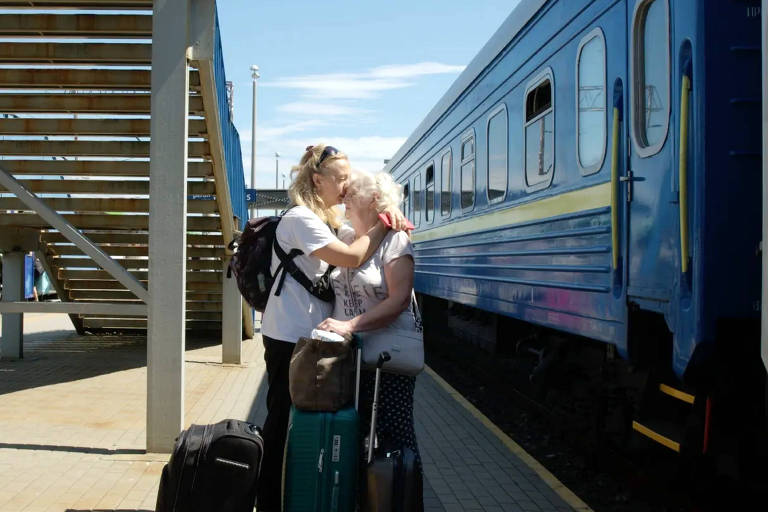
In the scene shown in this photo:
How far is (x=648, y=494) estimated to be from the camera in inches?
220

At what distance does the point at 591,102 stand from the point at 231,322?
6305mm

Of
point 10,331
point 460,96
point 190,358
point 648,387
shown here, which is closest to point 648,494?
point 648,387

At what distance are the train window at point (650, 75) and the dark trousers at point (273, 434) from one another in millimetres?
2280

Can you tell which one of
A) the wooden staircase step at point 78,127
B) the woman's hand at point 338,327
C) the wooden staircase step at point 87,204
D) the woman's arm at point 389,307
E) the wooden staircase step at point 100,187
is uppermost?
the wooden staircase step at point 78,127

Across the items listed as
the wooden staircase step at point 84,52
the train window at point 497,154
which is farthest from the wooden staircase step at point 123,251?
the train window at point 497,154

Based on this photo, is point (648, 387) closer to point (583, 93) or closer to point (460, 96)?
point (583, 93)

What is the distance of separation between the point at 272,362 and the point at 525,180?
382 cm

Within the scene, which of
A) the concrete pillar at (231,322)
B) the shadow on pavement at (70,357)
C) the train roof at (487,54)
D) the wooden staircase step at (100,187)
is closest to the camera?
the train roof at (487,54)

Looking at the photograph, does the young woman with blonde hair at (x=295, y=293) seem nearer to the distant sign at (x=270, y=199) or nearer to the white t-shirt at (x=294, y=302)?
the white t-shirt at (x=294, y=302)

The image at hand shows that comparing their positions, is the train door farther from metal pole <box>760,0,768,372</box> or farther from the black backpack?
the black backpack

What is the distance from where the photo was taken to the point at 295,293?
3.77 meters

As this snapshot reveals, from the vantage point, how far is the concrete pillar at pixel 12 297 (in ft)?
35.0

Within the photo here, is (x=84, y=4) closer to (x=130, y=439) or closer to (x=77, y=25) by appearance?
(x=77, y=25)

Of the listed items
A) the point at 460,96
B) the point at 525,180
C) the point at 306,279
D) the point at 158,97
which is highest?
the point at 460,96
